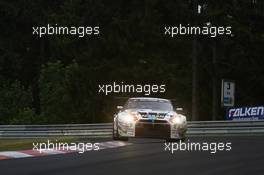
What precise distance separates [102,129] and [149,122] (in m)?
12.1

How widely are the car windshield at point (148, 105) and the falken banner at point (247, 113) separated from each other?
11.9 meters

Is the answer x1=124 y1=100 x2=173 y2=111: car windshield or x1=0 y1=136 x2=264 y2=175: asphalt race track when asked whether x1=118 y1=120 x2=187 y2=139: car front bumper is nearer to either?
x1=124 y1=100 x2=173 y2=111: car windshield

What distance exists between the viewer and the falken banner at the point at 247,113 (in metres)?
31.7

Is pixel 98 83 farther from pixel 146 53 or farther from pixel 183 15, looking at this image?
pixel 183 15

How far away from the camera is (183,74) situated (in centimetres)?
4759

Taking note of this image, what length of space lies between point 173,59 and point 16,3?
13523 millimetres

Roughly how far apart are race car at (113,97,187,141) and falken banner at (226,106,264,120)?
12362 mm

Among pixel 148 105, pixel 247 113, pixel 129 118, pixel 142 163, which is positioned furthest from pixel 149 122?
pixel 247 113

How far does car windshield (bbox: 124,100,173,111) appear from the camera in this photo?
65.3 ft

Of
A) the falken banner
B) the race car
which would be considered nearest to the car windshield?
the race car

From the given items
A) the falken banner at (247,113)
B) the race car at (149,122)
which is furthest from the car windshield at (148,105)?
the falken banner at (247,113)

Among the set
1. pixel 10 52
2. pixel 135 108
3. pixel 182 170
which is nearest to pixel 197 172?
pixel 182 170

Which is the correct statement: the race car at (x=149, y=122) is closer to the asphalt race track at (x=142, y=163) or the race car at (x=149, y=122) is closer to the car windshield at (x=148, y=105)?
the car windshield at (x=148, y=105)

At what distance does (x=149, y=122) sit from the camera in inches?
739
